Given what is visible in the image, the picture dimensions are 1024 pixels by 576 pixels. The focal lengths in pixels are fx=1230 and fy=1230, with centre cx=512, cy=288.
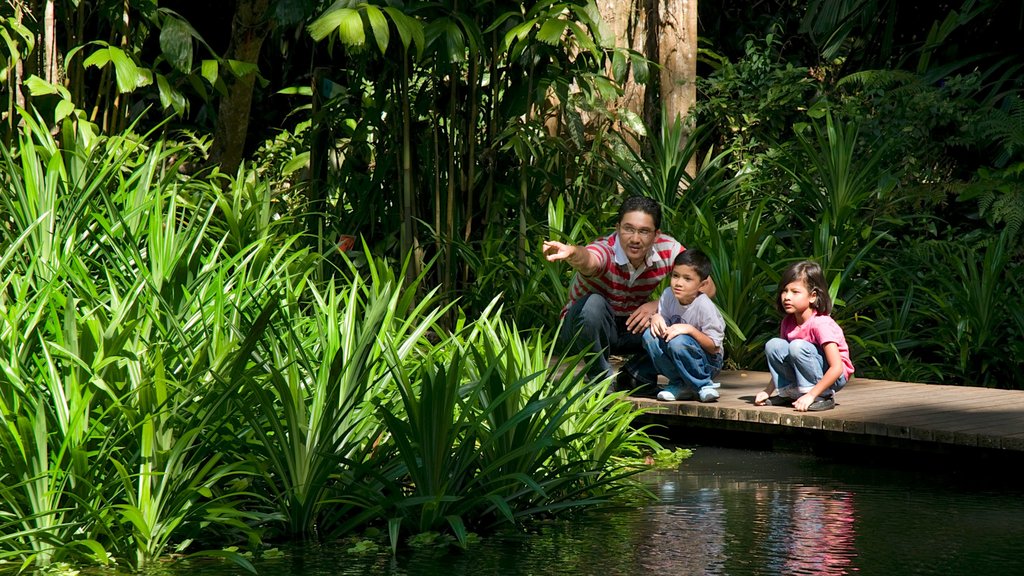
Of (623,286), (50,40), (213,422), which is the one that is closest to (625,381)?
(623,286)

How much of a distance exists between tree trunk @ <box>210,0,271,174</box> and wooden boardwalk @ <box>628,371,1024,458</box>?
5.30m

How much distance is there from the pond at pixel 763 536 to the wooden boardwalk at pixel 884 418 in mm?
179

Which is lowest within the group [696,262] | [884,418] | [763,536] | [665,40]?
[763,536]

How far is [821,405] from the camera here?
534 cm

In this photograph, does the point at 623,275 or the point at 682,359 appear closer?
the point at 682,359

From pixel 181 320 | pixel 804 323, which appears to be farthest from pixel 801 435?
pixel 181 320

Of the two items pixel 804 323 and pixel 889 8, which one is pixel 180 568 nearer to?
pixel 804 323

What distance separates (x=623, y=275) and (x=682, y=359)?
538 millimetres

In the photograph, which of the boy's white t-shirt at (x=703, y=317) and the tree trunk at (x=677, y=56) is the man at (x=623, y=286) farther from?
the tree trunk at (x=677, y=56)

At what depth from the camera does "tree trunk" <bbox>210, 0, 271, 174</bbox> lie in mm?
9727

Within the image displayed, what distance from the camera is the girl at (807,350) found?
5.36 meters

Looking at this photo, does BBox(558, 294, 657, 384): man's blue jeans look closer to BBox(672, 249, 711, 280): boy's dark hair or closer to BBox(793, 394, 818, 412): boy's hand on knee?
BBox(672, 249, 711, 280): boy's dark hair

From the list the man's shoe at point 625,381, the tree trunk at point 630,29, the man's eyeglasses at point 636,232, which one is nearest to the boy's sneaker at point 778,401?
the man's shoe at point 625,381

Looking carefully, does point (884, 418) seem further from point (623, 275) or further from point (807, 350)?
point (623, 275)
